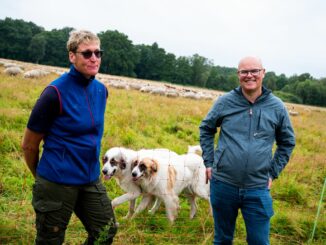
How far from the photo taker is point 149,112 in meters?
12.8

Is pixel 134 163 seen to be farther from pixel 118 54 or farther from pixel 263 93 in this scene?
pixel 118 54

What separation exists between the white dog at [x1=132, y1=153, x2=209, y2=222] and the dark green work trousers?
212 centimetres

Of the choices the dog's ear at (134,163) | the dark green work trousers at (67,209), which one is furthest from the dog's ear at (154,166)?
the dark green work trousers at (67,209)

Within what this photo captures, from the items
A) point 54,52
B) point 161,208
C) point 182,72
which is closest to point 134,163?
point 161,208

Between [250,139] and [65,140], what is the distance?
1.77m

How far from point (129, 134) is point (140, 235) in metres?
4.53

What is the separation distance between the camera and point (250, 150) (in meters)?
3.27

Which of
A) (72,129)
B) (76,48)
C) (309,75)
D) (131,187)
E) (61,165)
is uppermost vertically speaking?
(309,75)

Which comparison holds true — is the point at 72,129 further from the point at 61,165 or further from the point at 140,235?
the point at 140,235

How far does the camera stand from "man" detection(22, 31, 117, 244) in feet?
9.18

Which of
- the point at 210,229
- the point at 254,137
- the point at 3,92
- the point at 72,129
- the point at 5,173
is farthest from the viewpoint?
the point at 3,92

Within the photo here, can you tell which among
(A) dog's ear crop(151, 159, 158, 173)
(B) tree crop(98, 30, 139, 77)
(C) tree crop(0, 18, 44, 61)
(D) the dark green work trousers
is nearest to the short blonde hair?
(D) the dark green work trousers

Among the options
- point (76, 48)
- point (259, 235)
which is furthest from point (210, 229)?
point (76, 48)

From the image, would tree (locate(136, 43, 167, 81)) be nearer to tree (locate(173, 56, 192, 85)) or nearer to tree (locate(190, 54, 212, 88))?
tree (locate(173, 56, 192, 85))
